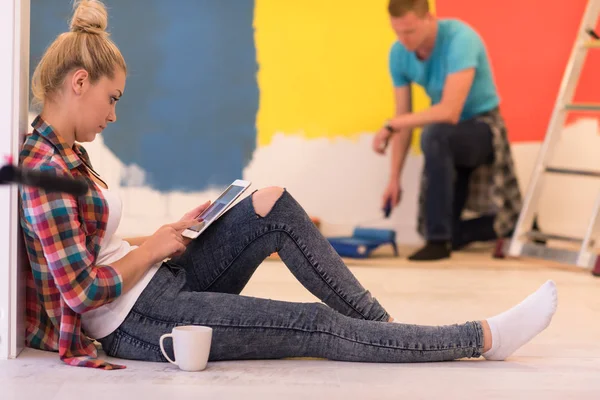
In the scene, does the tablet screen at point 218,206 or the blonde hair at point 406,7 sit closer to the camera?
the tablet screen at point 218,206

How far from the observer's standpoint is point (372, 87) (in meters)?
4.37

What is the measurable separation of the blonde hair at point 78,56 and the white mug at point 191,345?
53cm

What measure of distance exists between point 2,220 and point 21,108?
0.24m

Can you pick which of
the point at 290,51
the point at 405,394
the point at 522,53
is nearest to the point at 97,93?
the point at 405,394

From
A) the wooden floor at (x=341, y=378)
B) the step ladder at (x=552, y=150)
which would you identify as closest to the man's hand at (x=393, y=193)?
the step ladder at (x=552, y=150)

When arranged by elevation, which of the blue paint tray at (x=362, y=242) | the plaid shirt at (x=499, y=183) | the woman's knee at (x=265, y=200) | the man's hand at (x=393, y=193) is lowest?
the blue paint tray at (x=362, y=242)

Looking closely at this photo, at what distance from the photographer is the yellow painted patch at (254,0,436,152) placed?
431 cm

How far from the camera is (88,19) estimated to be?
167cm

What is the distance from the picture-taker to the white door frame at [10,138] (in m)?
1.66

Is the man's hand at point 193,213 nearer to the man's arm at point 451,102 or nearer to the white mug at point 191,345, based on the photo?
the white mug at point 191,345

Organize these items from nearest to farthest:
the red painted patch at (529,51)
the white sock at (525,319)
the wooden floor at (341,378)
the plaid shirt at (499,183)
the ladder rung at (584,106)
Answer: the wooden floor at (341,378) → the white sock at (525,319) → the ladder rung at (584,106) → the plaid shirt at (499,183) → the red painted patch at (529,51)

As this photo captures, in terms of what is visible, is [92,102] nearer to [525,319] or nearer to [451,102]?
[525,319]

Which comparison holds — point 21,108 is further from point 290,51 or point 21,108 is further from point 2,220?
point 290,51

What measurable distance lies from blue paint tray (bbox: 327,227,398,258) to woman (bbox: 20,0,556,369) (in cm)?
192
